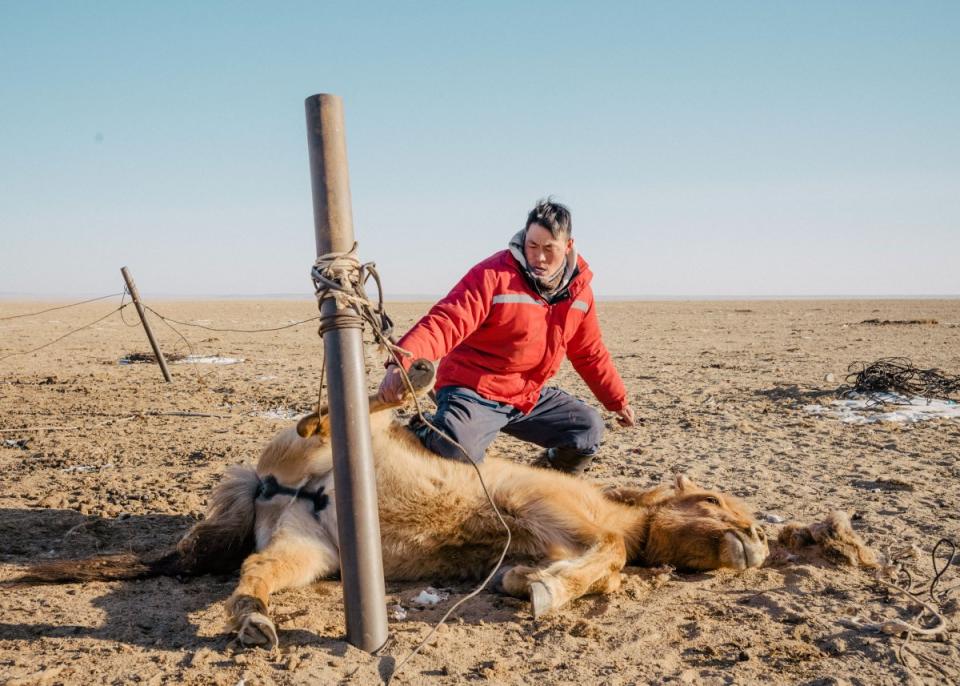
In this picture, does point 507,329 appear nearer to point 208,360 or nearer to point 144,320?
point 144,320

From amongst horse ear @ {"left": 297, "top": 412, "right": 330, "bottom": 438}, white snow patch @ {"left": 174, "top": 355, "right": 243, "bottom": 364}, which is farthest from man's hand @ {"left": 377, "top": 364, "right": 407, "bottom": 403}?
white snow patch @ {"left": 174, "top": 355, "right": 243, "bottom": 364}

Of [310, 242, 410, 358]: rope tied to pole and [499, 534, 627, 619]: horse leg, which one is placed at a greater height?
[310, 242, 410, 358]: rope tied to pole

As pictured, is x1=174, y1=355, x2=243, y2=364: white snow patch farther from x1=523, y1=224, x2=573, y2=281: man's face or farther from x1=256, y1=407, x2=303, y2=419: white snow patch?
x1=523, y1=224, x2=573, y2=281: man's face

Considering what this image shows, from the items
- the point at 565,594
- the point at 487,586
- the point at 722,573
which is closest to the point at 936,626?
the point at 722,573

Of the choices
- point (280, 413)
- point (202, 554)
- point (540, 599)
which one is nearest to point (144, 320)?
point (280, 413)

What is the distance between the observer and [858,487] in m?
4.94

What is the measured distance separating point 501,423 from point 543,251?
110 centimetres

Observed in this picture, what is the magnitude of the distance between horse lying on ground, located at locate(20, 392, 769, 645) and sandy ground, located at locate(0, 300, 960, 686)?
11 centimetres

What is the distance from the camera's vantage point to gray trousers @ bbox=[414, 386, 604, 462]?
3.91 m

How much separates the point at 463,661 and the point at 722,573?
1573 millimetres

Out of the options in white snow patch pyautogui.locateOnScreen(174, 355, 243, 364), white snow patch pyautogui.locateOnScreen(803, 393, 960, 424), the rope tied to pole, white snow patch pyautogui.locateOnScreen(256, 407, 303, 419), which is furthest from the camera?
white snow patch pyautogui.locateOnScreen(174, 355, 243, 364)

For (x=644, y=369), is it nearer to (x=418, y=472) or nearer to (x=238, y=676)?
(x=418, y=472)

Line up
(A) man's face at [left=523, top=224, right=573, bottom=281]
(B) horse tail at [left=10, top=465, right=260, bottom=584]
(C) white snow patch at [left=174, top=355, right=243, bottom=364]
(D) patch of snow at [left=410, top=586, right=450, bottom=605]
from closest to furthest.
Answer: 1. (D) patch of snow at [left=410, top=586, right=450, bottom=605]
2. (B) horse tail at [left=10, top=465, right=260, bottom=584]
3. (A) man's face at [left=523, top=224, right=573, bottom=281]
4. (C) white snow patch at [left=174, top=355, right=243, bottom=364]

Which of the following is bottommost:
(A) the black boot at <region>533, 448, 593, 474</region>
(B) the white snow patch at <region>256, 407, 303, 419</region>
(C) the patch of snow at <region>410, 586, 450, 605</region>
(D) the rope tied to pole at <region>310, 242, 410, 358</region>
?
(C) the patch of snow at <region>410, 586, 450, 605</region>
